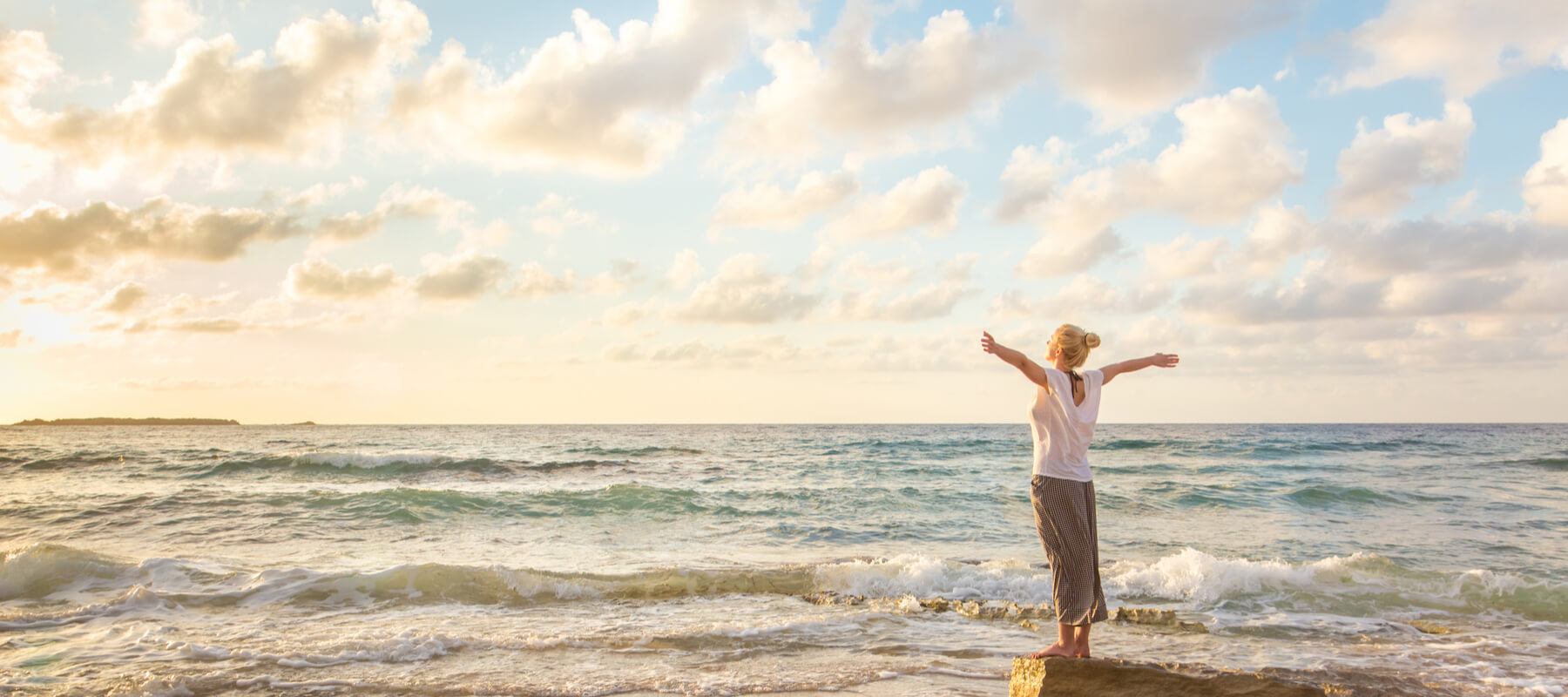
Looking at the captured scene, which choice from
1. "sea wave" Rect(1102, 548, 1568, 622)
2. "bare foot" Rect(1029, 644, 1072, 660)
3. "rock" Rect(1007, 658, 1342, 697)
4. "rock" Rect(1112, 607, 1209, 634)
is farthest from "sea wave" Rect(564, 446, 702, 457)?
"rock" Rect(1007, 658, 1342, 697)

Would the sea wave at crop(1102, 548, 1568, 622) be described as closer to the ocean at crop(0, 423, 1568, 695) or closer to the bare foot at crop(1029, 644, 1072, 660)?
the ocean at crop(0, 423, 1568, 695)

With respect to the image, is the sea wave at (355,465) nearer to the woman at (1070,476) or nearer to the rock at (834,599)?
the rock at (834,599)

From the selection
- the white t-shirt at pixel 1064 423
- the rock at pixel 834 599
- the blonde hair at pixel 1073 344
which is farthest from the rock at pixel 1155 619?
the blonde hair at pixel 1073 344

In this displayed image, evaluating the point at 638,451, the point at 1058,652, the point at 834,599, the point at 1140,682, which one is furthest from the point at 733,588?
the point at 638,451

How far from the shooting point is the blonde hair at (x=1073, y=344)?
4.57m

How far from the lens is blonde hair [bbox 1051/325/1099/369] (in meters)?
4.57

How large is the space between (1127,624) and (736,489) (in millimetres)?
13109

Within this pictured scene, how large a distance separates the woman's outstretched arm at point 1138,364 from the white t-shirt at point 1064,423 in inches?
2.4

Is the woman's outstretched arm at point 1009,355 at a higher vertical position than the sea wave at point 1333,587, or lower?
higher

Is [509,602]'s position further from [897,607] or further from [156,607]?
[897,607]

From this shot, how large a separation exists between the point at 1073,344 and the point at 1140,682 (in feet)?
6.18

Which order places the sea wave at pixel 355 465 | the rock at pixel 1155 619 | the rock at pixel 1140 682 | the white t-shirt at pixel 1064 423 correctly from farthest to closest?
1. the sea wave at pixel 355 465
2. the rock at pixel 1155 619
3. the white t-shirt at pixel 1064 423
4. the rock at pixel 1140 682

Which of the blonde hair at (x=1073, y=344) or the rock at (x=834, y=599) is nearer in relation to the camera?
the blonde hair at (x=1073, y=344)

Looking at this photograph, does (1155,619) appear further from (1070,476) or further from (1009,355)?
(1009,355)
